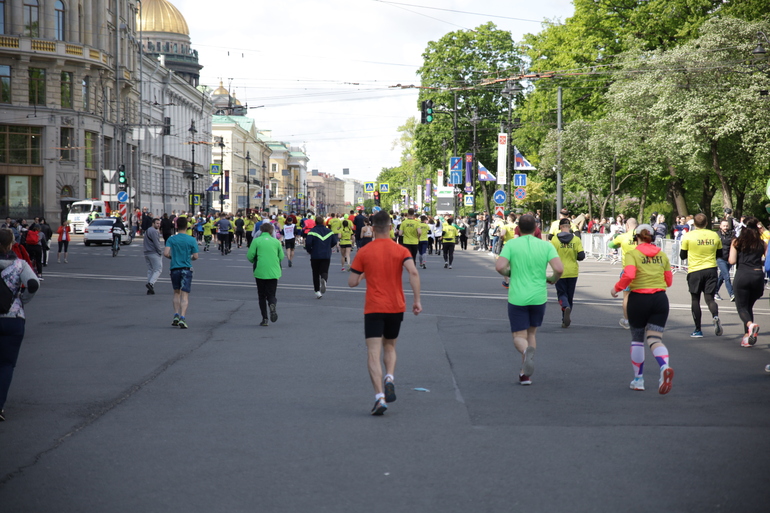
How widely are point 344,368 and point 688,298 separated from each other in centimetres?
1136

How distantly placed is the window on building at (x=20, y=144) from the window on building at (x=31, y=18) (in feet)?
19.5

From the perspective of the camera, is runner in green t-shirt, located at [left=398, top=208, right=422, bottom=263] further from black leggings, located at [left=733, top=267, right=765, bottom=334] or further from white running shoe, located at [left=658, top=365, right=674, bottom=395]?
white running shoe, located at [left=658, top=365, right=674, bottom=395]

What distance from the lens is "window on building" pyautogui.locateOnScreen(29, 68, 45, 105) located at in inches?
2225

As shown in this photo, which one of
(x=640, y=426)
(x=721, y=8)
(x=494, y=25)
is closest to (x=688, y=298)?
(x=640, y=426)

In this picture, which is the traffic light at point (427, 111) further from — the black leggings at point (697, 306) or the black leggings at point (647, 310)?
the black leggings at point (647, 310)

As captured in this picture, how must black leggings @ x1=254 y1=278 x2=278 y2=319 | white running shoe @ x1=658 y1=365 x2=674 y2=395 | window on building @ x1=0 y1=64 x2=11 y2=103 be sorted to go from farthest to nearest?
1. window on building @ x1=0 y1=64 x2=11 y2=103
2. black leggings @ x1=254 y1=278 x2=278 y2=319
3. white running shoe @ x1=658 y1=365 x2=674 y2=395

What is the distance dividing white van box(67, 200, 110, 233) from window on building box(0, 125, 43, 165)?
4415 mm

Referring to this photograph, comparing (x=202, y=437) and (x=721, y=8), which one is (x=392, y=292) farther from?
(x=721, y=8)

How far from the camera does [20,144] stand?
183 ft

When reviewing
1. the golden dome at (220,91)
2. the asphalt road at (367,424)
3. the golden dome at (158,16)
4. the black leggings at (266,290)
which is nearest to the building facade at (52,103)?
the golden dome at (158,16)

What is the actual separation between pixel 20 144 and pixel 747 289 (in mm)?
52289

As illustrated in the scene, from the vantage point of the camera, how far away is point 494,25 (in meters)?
61.4

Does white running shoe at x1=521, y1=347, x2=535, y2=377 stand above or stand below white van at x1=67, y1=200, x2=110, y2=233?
below

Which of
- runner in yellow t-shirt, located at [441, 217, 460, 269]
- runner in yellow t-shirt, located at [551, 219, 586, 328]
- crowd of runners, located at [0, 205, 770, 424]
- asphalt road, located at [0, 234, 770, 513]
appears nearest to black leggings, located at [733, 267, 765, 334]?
crowd of runners, located at [0, 205, 770, 424]
